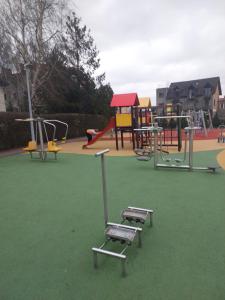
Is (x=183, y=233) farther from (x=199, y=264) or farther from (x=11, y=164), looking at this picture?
(x=11, y=164)

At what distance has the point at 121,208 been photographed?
3.63 meters

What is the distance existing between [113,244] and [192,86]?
4036 cm

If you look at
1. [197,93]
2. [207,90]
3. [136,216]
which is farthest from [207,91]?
[136,216]

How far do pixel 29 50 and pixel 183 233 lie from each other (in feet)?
46.5

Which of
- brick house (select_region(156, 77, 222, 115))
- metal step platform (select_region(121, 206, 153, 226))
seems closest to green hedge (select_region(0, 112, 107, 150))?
metal step platform (select_region(121, 206, 153, 226))

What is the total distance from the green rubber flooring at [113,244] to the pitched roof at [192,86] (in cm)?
3670

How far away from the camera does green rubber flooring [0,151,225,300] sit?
1.94 metres

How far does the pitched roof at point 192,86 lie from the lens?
38.2 meters

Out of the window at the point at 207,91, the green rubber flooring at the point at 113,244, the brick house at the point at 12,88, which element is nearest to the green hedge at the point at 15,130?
the brick house at the point at 12,88

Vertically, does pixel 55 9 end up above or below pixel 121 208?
above

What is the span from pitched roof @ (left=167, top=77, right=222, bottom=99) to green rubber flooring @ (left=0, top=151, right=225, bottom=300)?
36697 mm

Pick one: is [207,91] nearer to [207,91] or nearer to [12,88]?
[207,91]

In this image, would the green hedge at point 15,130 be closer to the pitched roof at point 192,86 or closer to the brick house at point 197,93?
the brick house at point 197,93

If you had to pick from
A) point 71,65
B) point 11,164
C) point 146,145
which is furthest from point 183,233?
point 71,65
